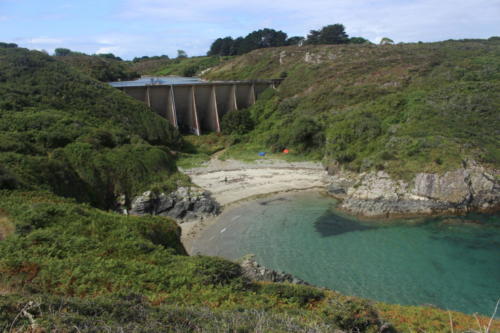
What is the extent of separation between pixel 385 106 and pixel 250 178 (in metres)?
20.1

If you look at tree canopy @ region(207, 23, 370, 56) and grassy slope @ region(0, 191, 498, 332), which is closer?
grassy slope @ region(0, 191, 498, 332)

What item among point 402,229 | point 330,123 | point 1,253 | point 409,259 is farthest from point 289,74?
point 1,253

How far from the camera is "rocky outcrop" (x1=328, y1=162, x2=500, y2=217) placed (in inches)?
1176

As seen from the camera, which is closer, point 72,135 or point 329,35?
point 72,135

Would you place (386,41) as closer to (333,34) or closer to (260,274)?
(333,34)

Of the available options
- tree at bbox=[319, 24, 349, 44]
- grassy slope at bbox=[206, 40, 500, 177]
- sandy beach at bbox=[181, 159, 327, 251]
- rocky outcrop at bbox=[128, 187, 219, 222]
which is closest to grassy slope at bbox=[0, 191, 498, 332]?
rocky outcrop at bbox=[128, 187, 219, 222]

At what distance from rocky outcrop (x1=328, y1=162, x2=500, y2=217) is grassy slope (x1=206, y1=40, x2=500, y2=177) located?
1184mm

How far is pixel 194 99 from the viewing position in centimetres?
5719

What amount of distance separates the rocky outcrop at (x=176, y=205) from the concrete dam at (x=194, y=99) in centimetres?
2520

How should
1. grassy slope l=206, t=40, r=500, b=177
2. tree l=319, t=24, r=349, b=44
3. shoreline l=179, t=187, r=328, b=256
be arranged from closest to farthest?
shoreline l=179, t=187, r=328, b=256 < grassy slope l=206, t=40, r=500, b=177 < tree l=319, t=24, r=349, b=44

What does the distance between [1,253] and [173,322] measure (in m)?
8.51

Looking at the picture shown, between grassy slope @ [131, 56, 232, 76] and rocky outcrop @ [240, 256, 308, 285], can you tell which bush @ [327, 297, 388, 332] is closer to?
rocky outcrop @ [240, 256, 308, 285]

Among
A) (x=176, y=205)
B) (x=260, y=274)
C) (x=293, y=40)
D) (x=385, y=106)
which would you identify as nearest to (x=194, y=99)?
(x=385, y=106)

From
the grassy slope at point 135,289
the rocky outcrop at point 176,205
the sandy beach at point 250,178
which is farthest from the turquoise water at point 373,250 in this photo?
the grassy slope at point 135,289
